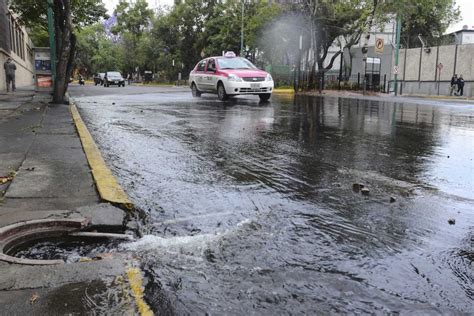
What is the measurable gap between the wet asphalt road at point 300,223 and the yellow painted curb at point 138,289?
60mm

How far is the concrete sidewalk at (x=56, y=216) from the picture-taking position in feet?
8.22

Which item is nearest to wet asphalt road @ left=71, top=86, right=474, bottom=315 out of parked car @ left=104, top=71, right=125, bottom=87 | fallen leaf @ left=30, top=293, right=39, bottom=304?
fallen leaf @ left=30, top=293, right=39, bottom=304

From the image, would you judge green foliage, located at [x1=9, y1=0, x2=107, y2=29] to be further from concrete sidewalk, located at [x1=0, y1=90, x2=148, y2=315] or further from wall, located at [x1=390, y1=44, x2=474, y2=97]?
wall, located at [x1=390, y1=44, x2=474, y2=97]

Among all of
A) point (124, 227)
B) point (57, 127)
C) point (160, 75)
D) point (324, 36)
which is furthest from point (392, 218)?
point (160, 75)

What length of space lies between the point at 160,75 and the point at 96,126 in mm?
52827

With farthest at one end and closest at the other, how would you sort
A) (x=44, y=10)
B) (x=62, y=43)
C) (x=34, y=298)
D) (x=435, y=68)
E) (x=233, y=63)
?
(x=435, y=68) → (x=44, y=10) → (x=233, y=63) → (x=62, y=43) → (x=34, y=298)

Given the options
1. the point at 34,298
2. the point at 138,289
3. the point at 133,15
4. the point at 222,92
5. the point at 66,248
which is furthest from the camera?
the point at 133,15

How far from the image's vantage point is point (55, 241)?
3434mm

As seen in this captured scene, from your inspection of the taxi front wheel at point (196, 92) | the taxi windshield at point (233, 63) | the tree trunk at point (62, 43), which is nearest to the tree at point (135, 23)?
the taxi front wheel at point (196, 92)

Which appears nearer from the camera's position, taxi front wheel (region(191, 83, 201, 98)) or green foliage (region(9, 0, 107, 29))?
green foliage (region(9, 0, 107, 29))

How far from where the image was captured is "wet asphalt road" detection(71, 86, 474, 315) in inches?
105

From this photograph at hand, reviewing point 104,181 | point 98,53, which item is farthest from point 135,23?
point 104,181

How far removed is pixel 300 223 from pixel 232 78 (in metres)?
13.8

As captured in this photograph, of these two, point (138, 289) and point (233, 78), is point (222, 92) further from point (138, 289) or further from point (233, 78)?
point (138, 289)
